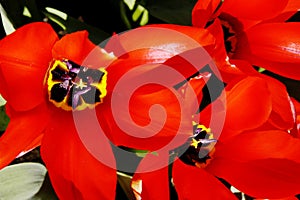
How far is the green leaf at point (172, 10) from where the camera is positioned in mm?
971

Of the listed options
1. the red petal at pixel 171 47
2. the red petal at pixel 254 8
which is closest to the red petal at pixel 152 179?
the red petal at pixel 171 47

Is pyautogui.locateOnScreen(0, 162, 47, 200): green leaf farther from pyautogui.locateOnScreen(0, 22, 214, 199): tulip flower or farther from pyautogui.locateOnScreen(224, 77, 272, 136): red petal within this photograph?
pyautogui.locateOnScreen(224, 77, 272, 136): red petal

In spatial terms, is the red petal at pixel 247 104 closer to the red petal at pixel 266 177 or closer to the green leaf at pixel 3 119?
the red petal at pixel 266 177

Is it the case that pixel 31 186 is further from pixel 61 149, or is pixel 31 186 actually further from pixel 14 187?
pixel 61 149

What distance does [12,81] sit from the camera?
630 mm

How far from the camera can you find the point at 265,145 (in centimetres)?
70

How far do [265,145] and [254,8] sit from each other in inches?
6.5

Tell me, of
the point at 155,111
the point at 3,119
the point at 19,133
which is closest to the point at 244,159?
the point at 155,111

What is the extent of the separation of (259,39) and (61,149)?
297 mm

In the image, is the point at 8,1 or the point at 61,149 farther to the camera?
the point at 8,1

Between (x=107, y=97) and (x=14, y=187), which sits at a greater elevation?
(x=107, y=97)

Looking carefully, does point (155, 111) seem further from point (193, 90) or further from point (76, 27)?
point (76, 27)

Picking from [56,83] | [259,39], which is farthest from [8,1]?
[259,39]

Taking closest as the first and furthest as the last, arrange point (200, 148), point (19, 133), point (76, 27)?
point (19, 133) → point (200, 148) → point (76, 27)
